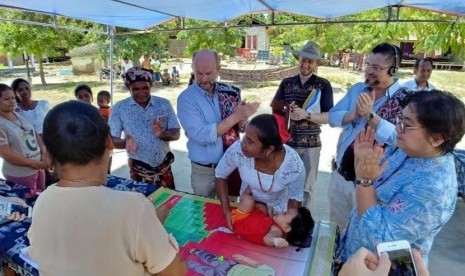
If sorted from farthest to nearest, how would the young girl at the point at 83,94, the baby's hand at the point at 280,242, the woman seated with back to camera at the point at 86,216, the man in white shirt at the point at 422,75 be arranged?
the man in white shirt at the point at 422,75 < the young girl at the point at 83,94 < the baby's hand at the point at 280,242 < the woman seated with back to camera at the point at 86,216

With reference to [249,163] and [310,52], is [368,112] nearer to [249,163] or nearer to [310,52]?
[249,163]

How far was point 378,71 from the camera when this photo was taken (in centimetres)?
226

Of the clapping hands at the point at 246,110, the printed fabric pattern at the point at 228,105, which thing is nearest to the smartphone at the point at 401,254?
the clapping hands at the point at 246,110

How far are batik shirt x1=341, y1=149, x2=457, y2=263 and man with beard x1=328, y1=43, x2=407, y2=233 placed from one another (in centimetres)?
67

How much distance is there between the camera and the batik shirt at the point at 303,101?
3117mm

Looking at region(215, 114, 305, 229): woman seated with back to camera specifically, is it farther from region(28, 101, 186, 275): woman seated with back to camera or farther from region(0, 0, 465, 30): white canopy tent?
region(0, 0, 465, 30): white canopy tent

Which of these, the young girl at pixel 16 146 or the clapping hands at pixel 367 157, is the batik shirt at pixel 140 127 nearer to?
the young girl at pixel 16 146

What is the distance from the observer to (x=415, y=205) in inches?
47.1

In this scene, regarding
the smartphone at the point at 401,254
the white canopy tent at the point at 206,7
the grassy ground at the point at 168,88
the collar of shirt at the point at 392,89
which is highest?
the white canopy tent at the point at 206,7

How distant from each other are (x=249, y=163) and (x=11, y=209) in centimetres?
138

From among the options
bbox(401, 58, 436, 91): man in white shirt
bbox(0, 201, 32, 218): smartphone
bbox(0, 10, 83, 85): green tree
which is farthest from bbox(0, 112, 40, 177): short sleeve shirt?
bbox(0, 10, 83, 85): green tree

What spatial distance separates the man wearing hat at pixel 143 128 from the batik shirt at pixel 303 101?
1.13 meters

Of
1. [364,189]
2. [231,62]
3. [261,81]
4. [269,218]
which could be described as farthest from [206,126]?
[231,62]

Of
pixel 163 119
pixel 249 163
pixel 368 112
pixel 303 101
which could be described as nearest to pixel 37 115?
pixel 163 119
